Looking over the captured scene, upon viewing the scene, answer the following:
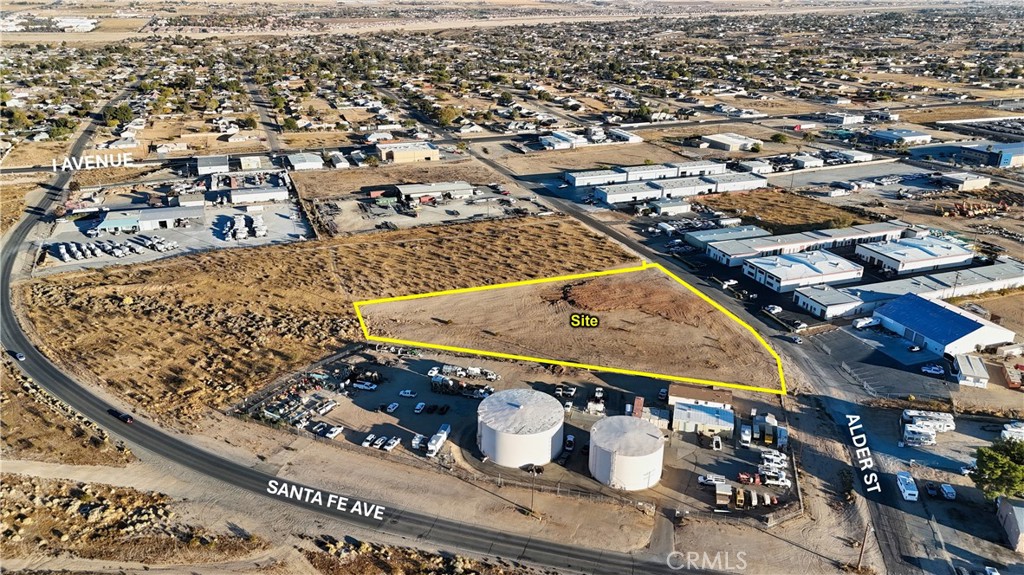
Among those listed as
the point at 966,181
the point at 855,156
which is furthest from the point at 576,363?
the point at 855,156

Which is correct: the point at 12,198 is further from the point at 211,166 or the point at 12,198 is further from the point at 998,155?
the point at 998,155

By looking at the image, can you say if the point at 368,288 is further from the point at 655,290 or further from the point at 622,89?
the point at 622,89

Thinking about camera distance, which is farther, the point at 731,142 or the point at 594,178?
the point at 731,142

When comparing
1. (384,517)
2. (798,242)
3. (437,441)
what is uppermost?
(437,441)

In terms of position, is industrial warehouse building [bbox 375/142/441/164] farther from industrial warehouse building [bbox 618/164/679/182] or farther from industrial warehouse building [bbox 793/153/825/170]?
industrial warehouse building [bbox 793/153/825/170]

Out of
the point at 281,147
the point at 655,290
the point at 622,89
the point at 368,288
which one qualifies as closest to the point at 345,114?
the point at 281,147

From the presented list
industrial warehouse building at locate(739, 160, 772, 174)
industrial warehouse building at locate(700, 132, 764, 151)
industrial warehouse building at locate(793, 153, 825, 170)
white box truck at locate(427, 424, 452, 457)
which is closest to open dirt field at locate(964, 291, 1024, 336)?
industrial warehouse building at locate(739, 160, 772, 174)
